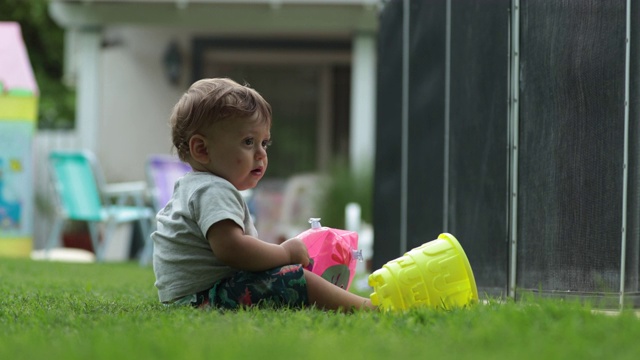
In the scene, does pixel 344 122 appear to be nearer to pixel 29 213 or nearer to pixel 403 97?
pixel 29 213

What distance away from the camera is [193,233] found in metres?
3.42

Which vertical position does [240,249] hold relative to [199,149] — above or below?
below

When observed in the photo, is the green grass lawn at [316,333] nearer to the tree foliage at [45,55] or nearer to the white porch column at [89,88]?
the white porch column at [89,88]

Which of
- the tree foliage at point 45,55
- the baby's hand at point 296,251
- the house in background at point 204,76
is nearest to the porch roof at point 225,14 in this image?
the house in background at point 204,76

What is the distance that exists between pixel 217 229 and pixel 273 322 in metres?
0.56

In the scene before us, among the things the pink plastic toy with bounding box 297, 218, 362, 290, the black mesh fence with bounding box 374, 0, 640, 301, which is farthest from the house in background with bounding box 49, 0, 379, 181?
the pink plastic toy with bounding box 297, 218, 362, 290

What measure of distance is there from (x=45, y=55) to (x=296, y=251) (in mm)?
22282

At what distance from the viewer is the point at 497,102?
4.65 metres

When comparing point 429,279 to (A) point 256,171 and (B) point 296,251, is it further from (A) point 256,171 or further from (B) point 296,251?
(A) point 256,171

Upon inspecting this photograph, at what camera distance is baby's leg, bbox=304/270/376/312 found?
134 inches

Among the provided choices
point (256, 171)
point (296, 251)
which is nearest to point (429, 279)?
point (296, 251)

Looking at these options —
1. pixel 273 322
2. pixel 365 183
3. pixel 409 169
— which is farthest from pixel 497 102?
pixel 365 183

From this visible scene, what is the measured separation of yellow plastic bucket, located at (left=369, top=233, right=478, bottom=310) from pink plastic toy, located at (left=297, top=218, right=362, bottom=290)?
36 centimetres

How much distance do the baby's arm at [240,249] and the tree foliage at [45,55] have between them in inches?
796
